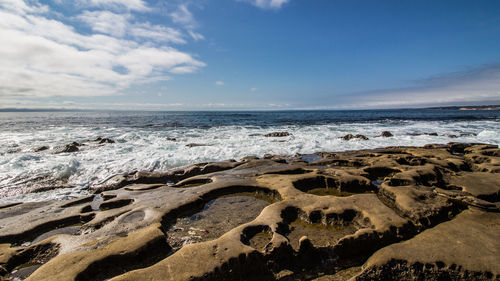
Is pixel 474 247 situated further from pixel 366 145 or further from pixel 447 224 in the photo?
pixel 366 145

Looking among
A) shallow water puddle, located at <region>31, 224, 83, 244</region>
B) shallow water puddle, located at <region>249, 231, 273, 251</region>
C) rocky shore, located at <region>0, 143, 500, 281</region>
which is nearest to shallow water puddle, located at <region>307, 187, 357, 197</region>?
rocky shore, located at <region>0, 143, 500, 281</region>

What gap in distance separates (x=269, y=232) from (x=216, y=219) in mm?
1186

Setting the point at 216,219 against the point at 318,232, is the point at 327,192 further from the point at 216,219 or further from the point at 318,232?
the point at 216,219

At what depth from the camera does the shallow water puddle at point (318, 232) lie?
3.43 m

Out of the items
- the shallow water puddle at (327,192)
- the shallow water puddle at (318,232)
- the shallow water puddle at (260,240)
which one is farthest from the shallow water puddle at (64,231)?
the shallow water puddle at (327,192)

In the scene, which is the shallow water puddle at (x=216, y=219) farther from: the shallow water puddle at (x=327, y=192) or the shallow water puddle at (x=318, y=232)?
the shallow water puddle at (x=327, y=192)

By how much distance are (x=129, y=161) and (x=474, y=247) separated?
11.1 meters

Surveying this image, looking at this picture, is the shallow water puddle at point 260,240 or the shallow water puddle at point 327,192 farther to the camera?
the shallow water puddle at point 327,192

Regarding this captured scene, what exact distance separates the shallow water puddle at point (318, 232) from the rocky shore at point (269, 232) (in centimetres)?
2

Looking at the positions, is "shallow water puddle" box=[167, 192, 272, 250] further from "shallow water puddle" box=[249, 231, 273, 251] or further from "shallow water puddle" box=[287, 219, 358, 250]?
"shallow water puddle" box=[287, 219, 358, 250]

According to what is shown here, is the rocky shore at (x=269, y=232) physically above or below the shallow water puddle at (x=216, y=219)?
above

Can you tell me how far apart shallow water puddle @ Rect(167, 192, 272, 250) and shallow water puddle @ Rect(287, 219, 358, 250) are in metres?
0.90

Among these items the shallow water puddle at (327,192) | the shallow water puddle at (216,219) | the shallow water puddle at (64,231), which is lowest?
the shallow water puddle at (64,231)

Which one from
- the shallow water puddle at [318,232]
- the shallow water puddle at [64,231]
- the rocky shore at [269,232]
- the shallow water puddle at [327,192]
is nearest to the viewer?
the rocky shore at [269,232]
